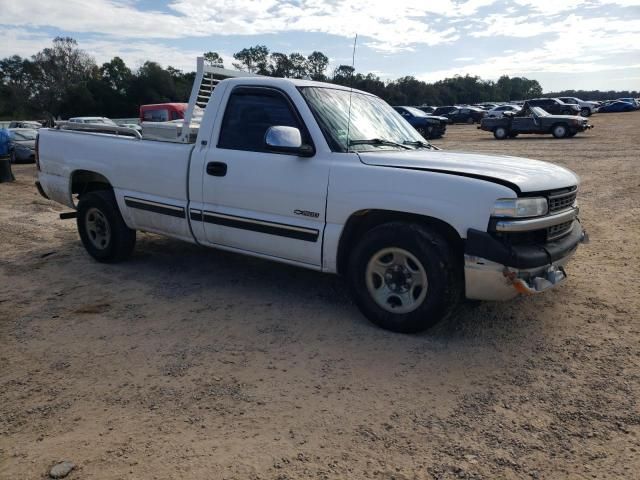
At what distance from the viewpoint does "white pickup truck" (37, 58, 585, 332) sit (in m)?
3.56

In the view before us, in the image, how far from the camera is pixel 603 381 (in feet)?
10.7

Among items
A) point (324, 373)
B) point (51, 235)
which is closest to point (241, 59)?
point (51, 235)

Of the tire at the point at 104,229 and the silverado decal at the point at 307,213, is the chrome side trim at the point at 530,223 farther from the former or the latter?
the tire at the point at 104,229

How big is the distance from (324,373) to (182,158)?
2.57 m

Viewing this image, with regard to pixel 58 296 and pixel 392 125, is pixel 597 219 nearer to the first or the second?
pixel 392 125

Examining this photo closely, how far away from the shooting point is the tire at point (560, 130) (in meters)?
23.9

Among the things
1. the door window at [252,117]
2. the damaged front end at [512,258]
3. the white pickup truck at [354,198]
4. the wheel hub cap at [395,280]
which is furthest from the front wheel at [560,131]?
the wheel hub cap at [395,280]

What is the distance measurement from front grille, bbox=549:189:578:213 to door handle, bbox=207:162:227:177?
2.66m

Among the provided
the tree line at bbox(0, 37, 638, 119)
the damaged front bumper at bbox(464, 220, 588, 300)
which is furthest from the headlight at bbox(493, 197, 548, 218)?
the tree line at bbox(0, 37, 638, 119)

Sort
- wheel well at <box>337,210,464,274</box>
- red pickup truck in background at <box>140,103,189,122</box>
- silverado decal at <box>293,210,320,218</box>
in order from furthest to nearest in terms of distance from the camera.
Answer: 1. red pickup truck in background at <box>140,103,189,122</box>
2. silverado decal at <box>293,210,320,218</box>
3. wheel well at <box>337,210,464,274</box>

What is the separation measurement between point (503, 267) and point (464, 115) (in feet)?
151

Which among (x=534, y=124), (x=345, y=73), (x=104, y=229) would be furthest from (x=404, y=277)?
(x=534, y=124)

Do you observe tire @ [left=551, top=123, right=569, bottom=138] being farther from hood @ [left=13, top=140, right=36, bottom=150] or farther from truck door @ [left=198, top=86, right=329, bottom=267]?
truck door @ [left=198, top=86, right=329, bottom=267]

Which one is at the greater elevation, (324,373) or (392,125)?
(392,125)
